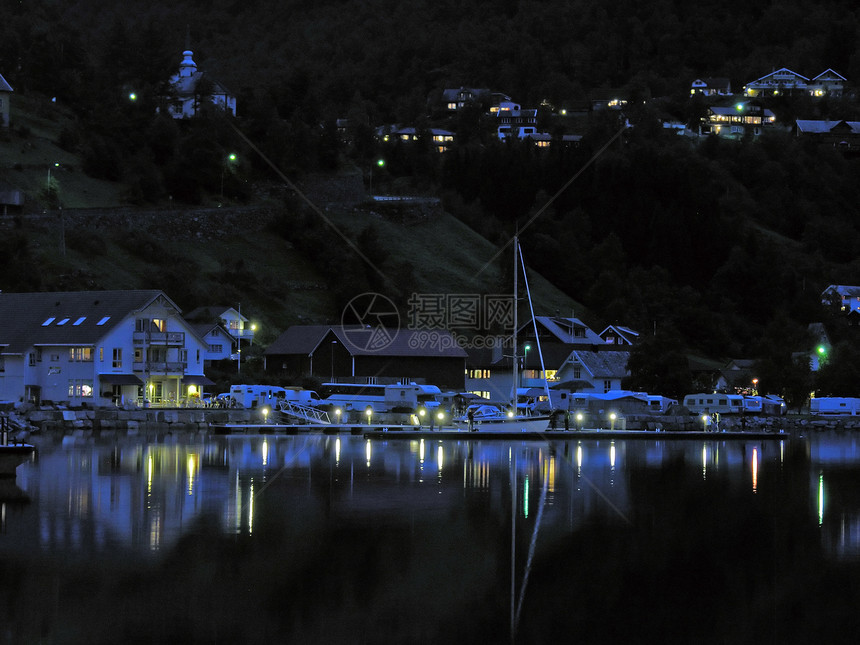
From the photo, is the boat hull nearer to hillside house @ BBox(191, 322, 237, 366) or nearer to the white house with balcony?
the white house with balcony

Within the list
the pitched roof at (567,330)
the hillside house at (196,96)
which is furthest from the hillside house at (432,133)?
the pitched roof at (567,330)

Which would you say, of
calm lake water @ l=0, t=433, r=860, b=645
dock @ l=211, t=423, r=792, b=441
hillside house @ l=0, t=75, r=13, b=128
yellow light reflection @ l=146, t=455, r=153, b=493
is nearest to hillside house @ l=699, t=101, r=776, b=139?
hillside house @ l=0, t=75, r=13, b=128

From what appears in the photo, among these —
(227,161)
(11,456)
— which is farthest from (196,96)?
(11,456)

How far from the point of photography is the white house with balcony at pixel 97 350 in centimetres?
5416

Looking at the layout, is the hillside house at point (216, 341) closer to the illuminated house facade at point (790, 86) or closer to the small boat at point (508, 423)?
the small boat at point (508, 423)

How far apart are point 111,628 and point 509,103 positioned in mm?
171364

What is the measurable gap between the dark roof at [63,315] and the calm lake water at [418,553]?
751 inches

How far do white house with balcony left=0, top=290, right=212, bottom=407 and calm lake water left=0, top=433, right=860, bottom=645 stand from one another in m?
18.3

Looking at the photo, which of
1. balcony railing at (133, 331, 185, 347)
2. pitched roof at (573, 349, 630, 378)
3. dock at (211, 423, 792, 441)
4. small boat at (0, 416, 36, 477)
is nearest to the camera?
small boat at (0, 416, 36, 477)

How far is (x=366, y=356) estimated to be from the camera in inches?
2653

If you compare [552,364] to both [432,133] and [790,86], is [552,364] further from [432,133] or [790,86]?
[790,86]

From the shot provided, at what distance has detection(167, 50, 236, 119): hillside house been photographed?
99.0 meters

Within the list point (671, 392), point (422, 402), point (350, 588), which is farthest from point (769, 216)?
point (350, 588)

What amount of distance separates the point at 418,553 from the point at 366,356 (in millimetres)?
46776
